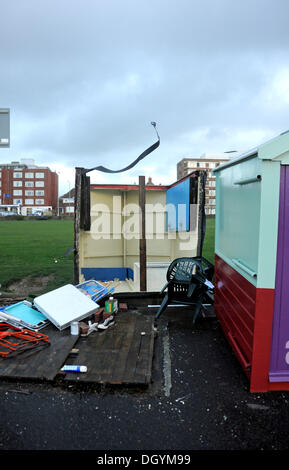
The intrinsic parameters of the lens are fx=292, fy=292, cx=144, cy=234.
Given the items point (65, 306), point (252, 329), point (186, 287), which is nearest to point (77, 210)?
point (65, 306)

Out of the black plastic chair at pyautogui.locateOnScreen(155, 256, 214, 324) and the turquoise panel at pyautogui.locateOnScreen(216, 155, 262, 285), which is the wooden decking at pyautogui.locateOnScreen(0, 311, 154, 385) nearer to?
the black plastic chair at pyautogui.locateOnScreen(155, 256, 214, 324)

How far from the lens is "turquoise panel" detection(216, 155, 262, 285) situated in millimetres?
2811

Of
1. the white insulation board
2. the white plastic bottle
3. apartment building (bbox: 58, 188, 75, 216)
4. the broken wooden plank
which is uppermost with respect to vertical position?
apartment building (bbox: 58, 188, 75, 216)

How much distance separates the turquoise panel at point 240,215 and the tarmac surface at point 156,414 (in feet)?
3.59

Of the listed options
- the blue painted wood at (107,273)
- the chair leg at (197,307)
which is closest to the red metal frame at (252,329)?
the chair leg at (197,307)

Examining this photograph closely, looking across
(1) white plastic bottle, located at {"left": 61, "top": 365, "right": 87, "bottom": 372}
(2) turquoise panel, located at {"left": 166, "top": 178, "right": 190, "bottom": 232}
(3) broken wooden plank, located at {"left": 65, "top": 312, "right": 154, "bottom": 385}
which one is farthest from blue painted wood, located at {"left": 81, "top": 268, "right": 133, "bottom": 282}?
(1) white plastic bottle, located at {"left": 61, "top": 365, "right": 87, "bottom": 372}

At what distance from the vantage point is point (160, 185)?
7.66 metres

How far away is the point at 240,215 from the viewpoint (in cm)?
332

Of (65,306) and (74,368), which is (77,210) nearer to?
(65,306)

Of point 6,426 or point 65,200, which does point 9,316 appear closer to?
point 6,426

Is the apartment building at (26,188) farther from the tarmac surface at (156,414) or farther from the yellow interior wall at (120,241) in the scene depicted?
the tarmac surface at (156,414)

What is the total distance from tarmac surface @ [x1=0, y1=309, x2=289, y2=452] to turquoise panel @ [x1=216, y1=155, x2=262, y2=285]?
109cm

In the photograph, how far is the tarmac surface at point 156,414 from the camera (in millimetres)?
2166
